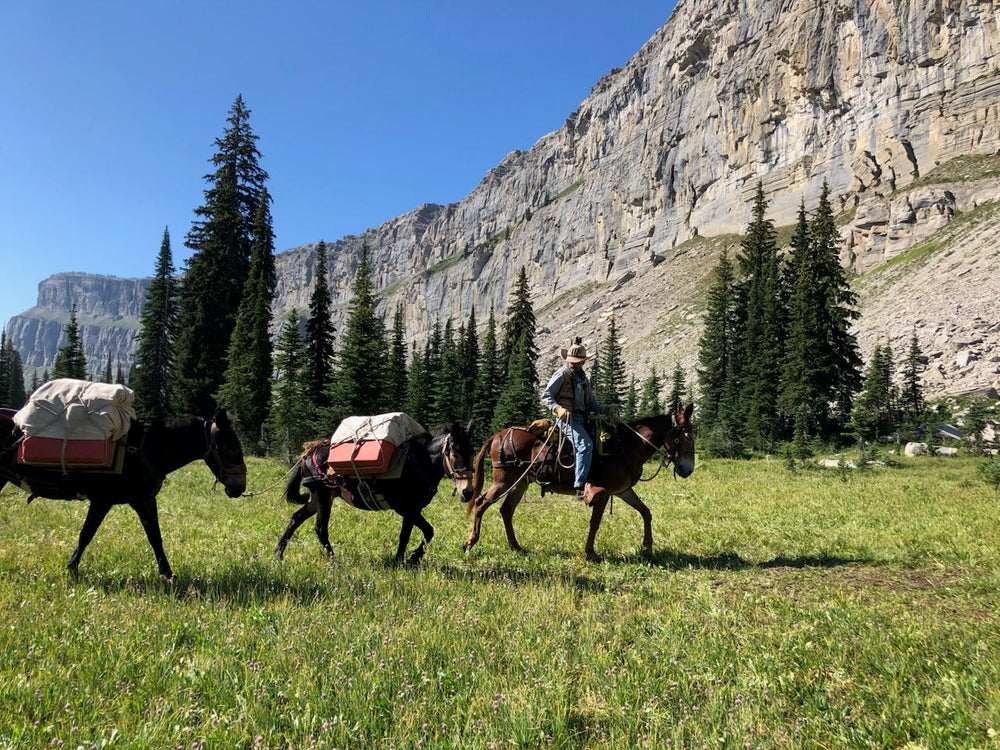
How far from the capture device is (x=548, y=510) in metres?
15.2

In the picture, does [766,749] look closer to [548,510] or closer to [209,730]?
[209,730]

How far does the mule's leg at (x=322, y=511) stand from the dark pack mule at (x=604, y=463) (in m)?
2.43

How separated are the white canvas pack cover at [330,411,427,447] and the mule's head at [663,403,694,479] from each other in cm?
462

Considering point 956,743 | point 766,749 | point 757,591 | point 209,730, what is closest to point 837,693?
point 956,743

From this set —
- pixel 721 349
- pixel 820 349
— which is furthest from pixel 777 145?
pixel 820 349

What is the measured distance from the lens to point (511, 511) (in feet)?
33.6

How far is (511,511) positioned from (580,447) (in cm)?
200

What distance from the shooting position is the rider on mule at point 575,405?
9.32 m

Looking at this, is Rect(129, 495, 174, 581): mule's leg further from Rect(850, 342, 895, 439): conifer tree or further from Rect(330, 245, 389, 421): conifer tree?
Rect(850, 342, 895, 439): conifer tree

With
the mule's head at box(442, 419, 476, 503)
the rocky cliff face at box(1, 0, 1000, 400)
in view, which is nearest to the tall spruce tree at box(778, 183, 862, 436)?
the rocky cliff face at box(1, 0, 1000, 400)

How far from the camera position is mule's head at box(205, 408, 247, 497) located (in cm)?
745

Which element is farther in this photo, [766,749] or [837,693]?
[837,693]

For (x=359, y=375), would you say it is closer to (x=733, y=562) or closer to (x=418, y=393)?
(x=418, y=393)

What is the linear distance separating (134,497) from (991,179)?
121 m
